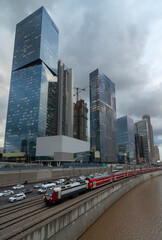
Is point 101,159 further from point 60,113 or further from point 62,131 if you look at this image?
point 60,113

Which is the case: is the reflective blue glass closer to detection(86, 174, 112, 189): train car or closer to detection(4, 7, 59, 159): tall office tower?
detection(4, 7, 59, 159): tall office tower

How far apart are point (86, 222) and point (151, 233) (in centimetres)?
815

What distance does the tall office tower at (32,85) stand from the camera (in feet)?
455

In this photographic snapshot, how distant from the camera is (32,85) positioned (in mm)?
149375

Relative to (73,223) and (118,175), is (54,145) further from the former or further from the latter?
(73,223)

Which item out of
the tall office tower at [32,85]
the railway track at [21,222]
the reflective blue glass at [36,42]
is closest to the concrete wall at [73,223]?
the railway track at [21,222]

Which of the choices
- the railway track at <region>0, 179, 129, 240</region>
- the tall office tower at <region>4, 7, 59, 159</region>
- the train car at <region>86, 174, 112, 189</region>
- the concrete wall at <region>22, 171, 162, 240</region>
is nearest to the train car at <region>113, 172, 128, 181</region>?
the train car at <region>86, 174, 112, 189</region>

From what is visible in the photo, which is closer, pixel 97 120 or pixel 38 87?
pixel 38 87

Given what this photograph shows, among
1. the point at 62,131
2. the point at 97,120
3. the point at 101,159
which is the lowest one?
the point at 101,159

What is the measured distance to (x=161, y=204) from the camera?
100 feet

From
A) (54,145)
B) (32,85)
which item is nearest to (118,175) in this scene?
(54,145)

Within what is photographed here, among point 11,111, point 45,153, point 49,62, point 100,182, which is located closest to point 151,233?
point 100,182

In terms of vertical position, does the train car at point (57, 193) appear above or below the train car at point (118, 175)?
above

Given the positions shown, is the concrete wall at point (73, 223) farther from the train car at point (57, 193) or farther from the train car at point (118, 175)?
the train car at point (118, 175)
